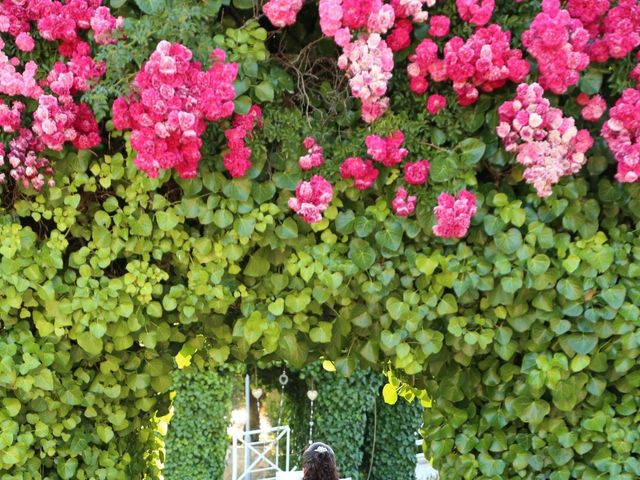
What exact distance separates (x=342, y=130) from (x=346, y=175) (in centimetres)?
15

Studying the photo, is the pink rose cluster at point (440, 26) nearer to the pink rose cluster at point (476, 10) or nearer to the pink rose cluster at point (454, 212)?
the pink rose cluster at point (476, 10)

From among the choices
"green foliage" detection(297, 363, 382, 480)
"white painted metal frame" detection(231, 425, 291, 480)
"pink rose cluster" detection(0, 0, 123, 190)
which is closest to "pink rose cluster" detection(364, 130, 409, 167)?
"pink rose cluster" detection(0, 0, 123, 190)

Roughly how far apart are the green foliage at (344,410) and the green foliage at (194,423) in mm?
715

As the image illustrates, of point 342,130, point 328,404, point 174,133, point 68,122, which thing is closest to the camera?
point 174,133

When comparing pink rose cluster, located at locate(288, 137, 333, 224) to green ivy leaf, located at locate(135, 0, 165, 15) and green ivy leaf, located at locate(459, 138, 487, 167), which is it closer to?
green ivy leaf, located at locate(459, 138, 487, 167)

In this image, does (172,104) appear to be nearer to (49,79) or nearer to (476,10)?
(49,79)

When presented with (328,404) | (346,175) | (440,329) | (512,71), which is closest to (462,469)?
(440,329)

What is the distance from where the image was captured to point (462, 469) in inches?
93.5

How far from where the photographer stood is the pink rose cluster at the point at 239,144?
2102 mm

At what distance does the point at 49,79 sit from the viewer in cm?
213

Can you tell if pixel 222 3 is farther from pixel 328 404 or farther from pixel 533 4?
pixel 328 404

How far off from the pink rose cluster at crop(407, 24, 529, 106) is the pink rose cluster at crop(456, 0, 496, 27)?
0.02m

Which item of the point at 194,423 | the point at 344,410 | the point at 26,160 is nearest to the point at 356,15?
the point at 26,160

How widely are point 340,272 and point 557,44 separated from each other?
0.75 m
